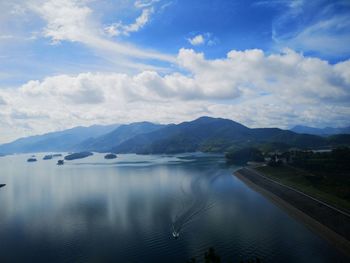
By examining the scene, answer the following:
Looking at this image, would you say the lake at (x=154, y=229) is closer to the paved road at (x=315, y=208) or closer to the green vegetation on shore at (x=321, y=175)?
the paved road at (x=315, y=208)

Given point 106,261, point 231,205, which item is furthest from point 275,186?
point 106,261

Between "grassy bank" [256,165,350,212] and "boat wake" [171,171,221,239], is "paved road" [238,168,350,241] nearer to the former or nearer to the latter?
"grassy bank" [256,165,350,212]

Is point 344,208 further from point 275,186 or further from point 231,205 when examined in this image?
point 275,186

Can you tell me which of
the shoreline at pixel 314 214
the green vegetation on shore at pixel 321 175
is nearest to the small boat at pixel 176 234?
the shoreline at pixel 314 214

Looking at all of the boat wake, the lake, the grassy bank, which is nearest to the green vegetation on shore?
the grassy bank

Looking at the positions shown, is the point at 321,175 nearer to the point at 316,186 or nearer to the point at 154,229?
the point at 316,186

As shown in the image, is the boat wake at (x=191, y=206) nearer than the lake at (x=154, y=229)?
No
